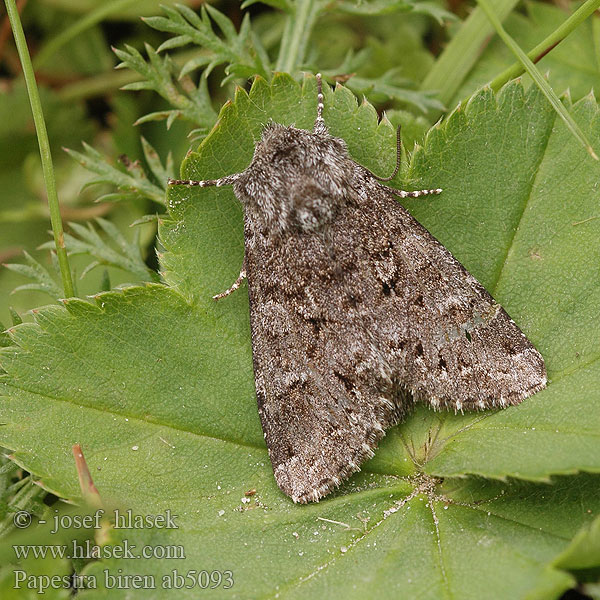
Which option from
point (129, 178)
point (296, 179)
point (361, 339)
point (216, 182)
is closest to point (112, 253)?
point (129, 178)

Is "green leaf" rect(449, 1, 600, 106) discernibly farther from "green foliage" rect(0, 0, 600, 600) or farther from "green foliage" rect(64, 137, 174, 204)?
"green foliage" rect(64, 137, 174, 204)

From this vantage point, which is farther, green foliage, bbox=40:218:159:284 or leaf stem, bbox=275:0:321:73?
Result: leaf stem, bbox=275:0:321:73

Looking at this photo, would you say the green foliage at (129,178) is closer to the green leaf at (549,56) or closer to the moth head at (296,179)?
the moth head at (296,179)

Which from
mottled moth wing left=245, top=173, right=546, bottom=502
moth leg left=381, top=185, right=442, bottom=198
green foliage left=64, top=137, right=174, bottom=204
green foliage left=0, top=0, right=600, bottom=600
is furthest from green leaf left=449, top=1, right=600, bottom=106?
green foliage left=64, top=137, right=174, bottom=204

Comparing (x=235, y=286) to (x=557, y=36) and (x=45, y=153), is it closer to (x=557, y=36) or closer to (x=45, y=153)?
(x=45, y=153)

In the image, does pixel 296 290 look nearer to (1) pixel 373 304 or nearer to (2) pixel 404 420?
(1) pixel 373 304

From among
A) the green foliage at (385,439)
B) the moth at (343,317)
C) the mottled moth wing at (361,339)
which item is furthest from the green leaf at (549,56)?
the mottled moth wing at (361,339)

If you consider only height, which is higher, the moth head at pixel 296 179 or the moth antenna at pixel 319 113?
the moth antenna at pixel 319 113
